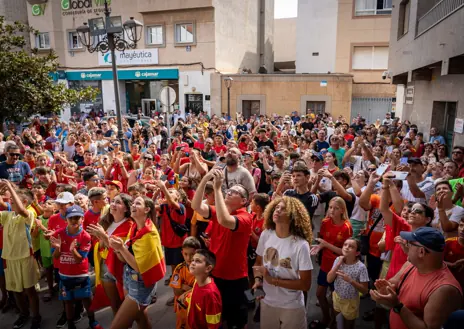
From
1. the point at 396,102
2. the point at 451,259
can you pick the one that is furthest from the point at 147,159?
the point at 396,102

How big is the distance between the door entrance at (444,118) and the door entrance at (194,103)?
49.5 ft

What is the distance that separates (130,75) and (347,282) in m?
23.1

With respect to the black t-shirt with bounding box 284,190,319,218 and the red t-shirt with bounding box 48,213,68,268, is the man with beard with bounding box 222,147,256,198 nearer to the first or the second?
the black t-shirt with bounding box 284,190,319,218

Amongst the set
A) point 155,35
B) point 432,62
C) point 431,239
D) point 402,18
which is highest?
point 155,35

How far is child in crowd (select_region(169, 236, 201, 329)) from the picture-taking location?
3557mm


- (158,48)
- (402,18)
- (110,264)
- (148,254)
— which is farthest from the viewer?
(158,48)

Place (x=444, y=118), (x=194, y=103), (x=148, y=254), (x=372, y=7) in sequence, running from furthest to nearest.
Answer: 1. (x=194, y=103)
2. (x=372, y=7)
3. (x=444, y=118)
4. (x=148, y=254)

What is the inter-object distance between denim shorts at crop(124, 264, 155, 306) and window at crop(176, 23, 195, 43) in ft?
68.9

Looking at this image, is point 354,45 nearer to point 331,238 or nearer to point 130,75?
point 130,75

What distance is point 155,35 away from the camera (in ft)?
76.4

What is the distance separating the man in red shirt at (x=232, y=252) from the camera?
3.60m

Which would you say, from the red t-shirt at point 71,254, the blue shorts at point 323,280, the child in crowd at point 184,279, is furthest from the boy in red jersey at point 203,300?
the red t-shirt at point 71,254

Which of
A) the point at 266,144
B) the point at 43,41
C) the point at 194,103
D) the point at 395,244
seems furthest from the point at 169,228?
the point at 43,41

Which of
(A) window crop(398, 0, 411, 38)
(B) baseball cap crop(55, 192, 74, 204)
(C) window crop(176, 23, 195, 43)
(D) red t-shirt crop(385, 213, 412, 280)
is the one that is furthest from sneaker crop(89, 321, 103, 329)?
(C) window crop(176, 23, 195, 43)
